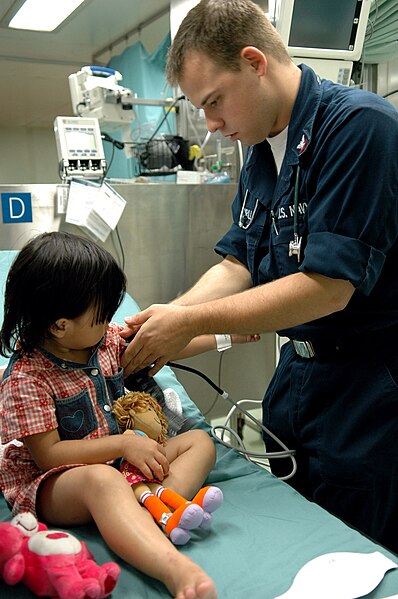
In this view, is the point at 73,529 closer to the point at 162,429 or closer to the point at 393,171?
the point at 162,429

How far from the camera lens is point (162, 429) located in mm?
1368

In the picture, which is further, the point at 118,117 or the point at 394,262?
the point at 118,117

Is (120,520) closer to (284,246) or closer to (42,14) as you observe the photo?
(284,246)

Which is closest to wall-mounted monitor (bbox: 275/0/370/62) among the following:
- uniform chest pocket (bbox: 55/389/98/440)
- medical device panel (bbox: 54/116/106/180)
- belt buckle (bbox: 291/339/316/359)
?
medical device panel (bbox: 54/116/106/180)

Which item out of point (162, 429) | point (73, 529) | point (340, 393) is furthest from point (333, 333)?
point (73, 529)

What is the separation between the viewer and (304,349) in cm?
141

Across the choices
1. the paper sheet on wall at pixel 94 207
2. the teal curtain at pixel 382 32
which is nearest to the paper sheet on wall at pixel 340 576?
the paper sheet on wall at pixel 94 207

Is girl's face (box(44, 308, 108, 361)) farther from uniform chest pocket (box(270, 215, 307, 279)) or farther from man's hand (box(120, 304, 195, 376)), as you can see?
uniform chest pocket (box(270, 215, 307, 279))

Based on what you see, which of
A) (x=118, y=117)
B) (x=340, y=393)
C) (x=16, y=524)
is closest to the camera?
(x=16, y=524)

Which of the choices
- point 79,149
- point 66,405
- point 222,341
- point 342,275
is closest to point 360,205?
point 342,275

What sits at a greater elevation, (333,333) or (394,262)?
(394,262)

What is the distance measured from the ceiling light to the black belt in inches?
143

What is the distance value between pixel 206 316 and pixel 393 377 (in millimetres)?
434

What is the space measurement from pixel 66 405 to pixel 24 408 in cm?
10
